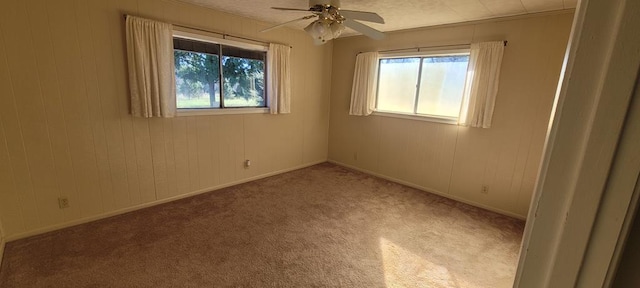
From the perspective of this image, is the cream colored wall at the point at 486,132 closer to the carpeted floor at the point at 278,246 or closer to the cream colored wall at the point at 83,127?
the carpeted floor at the point at 278,246

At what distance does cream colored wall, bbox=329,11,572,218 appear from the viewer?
295cm

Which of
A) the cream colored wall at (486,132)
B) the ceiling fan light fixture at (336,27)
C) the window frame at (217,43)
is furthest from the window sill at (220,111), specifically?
the ceiling fan light fixture at (336,27)

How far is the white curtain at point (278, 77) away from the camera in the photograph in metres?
4.00

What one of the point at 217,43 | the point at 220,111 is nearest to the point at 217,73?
the point at 217,43

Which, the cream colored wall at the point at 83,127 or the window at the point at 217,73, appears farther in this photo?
the window at the point at 217,73

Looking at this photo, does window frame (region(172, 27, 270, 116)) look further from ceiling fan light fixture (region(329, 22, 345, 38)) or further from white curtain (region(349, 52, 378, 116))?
ceiling fan light fixture (region(329, 22, 345, 38))

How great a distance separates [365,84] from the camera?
175 inches

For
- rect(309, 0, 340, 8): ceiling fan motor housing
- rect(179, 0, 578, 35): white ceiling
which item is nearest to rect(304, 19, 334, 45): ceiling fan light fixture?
rect(309, 0, 340, 8): ceiling fan motor housing

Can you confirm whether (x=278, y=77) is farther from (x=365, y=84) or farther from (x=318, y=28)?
(x=318, y=28)

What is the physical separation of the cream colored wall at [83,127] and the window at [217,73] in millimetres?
217

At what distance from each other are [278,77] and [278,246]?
2.59 meters

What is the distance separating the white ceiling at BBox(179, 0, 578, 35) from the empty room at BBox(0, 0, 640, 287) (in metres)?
0.03

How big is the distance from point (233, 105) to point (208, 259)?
7.43 feet

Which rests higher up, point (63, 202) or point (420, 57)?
point (420, 57)
